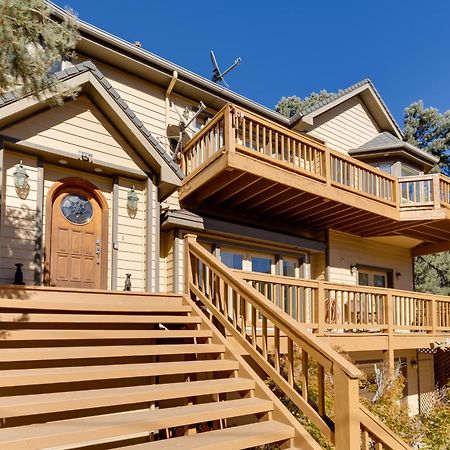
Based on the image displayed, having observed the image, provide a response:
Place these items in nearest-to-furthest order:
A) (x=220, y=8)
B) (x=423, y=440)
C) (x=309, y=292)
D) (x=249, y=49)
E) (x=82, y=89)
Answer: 1. (x=423, y=440)
2. (x=82, y=89)
3. (x=309, y=292)
4. (x=220, y=8)
5. (x=249, y=49)

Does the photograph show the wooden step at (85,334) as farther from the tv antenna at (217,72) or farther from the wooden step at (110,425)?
the tv antenna at (217,72)

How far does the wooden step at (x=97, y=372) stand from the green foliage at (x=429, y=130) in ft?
80.7

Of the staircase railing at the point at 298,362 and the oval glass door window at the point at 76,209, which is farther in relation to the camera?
the oval glass door window at the point at 76,209

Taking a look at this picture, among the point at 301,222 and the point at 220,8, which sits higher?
the point at 220,8

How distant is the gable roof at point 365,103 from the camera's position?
11.5m

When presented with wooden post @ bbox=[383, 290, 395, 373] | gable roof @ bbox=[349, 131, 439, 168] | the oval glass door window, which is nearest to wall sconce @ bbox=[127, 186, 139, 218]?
the oval glass door window

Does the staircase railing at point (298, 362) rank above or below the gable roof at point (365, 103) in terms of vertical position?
below

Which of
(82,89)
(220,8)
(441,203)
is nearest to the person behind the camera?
(82,89)

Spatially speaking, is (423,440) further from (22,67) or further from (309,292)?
(22,67)

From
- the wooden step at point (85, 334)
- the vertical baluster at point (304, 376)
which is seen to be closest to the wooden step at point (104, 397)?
the vertical baluster at point (304, 376)

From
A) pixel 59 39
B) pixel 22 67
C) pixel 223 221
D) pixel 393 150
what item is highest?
pixel 393 150

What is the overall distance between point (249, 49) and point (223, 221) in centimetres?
1785

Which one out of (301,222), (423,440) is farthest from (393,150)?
(423,440)

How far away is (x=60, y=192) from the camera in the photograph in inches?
264
